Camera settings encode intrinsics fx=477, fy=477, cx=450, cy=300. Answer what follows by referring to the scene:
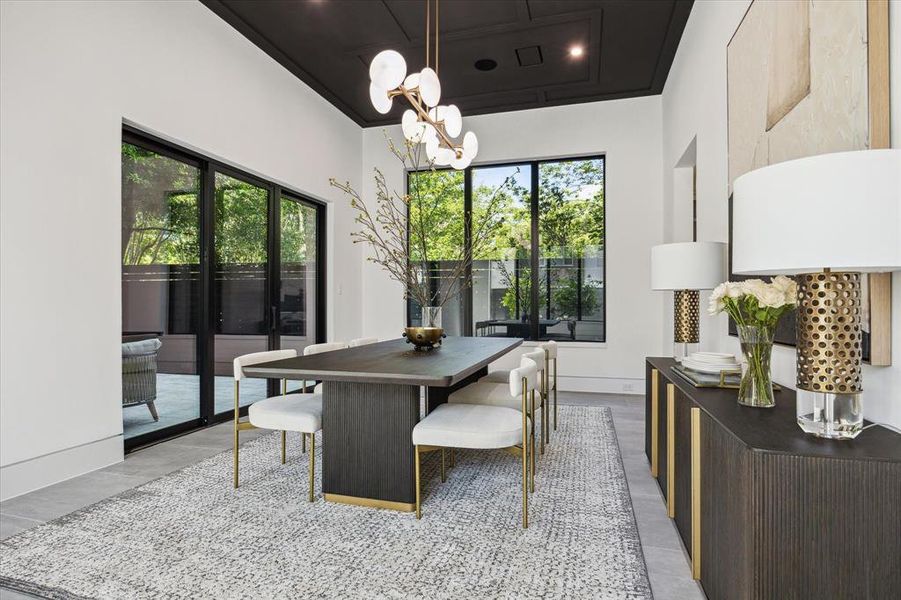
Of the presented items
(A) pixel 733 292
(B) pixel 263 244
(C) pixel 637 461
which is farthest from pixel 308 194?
(A) pixel 733 292

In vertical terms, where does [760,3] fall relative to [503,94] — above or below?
below

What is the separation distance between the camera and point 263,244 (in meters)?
4.73

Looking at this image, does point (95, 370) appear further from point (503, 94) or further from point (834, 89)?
point (503, 94)

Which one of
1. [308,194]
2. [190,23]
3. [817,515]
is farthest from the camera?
[308,194]

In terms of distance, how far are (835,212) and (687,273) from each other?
1.54m

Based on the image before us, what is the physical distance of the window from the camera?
5742mm

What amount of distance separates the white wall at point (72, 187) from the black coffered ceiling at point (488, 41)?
0.74 metres

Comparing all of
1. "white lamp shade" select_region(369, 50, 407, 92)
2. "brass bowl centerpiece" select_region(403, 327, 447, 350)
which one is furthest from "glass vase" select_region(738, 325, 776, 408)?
"white lamp shade" select_region(369, 50, 407, 92)

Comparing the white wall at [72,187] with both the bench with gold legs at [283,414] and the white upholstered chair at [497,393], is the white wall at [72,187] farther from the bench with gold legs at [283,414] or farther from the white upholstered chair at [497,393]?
the white upholstered chair at [497,393]

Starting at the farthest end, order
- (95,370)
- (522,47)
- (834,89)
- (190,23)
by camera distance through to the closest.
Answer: (522,47) < (190,23) < (95,370) < (834,89)

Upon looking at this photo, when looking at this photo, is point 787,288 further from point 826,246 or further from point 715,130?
point 715,130

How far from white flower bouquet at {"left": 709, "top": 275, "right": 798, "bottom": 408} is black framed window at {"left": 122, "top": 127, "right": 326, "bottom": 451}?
11.9ft

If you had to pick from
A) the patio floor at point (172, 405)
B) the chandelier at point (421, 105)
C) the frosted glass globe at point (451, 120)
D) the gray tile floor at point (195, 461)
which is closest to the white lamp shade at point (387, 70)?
the chandelier at point (421, 105)

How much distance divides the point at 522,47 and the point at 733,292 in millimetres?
3662
